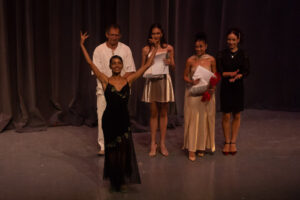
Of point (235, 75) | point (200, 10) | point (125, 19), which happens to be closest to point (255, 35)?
point (200, 10)

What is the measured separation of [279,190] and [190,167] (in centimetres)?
88

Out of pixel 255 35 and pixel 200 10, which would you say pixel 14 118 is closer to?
pixel 200 10

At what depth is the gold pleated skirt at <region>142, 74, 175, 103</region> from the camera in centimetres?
392

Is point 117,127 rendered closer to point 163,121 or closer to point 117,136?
point 117,136

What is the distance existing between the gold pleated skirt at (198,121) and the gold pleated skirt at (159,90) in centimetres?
21

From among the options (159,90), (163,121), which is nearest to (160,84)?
(159,90)

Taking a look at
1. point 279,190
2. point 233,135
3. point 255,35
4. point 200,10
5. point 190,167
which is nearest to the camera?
point 279,190

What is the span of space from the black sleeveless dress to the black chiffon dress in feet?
4.25

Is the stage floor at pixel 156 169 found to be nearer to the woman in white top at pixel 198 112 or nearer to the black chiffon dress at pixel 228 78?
the woman in white top at pixel 198 112

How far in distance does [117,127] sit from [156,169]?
2.62 feet

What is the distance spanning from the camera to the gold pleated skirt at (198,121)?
3.89 m

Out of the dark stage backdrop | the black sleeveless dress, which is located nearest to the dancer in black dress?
the black sleeveless dress

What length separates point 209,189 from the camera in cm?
321

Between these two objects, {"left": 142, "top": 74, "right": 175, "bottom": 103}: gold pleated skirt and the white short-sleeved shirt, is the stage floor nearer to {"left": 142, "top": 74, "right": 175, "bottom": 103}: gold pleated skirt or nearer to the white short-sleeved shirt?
{"left": 142, "top": 74, "right": 175, "bottom": 103}: gold pleated skirt
